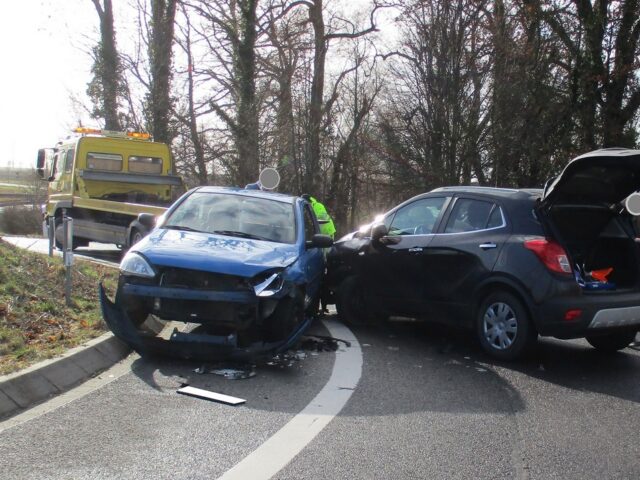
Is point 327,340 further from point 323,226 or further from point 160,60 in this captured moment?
point 160,60

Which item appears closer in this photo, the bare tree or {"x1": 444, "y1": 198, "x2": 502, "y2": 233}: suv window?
{"x1": 444, "y1": 198, "x2": 502, "y2": 233}: suv window

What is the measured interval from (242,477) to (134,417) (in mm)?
1278

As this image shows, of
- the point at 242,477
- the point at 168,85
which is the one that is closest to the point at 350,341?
the point at 242,477

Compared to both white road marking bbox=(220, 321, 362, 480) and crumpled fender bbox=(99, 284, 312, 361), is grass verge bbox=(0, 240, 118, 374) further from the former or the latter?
white road marking bbox=(220, 321, 362, 480)

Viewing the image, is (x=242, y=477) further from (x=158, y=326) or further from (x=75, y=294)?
(x=75, y=294)

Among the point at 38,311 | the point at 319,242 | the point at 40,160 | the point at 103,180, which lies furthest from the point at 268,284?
the point at 40,160

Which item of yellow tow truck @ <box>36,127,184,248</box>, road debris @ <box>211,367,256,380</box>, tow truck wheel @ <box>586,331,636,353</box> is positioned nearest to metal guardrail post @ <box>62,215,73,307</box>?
road debris @ <box>211,367,256,380</box>

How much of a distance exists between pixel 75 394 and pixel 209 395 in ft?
3.37

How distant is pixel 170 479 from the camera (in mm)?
3645

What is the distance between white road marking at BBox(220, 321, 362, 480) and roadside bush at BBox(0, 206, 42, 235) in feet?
120

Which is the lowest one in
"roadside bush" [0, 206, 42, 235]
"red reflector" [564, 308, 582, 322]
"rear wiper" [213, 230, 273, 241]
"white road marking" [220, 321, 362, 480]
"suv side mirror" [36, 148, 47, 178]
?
"roadside bush" [0, 206, 42, 235]

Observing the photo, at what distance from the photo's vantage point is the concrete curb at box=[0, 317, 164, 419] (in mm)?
4766

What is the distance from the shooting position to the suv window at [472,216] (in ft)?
22.0

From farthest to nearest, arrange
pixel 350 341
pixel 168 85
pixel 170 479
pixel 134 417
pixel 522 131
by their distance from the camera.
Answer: pixel 168 85 → pixel 522 131 → pixel 350 341 → pixel 134 417 → pixel 170 479
